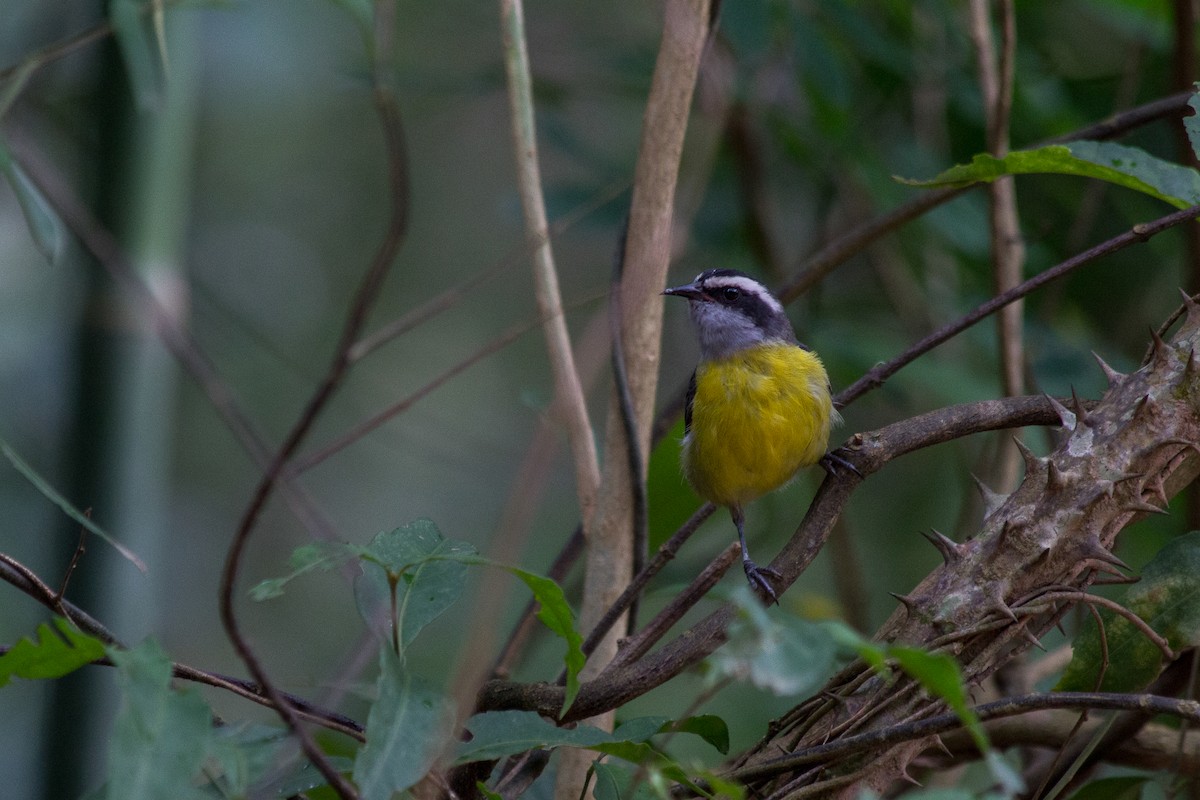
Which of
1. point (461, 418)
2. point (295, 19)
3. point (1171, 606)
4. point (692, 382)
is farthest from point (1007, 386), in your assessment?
point (295, 19)

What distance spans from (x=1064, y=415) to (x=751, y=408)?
1209mm

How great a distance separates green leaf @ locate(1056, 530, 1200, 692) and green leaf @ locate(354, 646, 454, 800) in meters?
1.00

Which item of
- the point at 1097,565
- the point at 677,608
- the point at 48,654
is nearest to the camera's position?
the point at 48,654

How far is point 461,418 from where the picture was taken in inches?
279

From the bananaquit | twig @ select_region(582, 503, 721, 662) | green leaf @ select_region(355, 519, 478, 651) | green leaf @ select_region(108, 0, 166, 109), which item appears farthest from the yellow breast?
green leaf @ select_region(108, 0, 166, 109)

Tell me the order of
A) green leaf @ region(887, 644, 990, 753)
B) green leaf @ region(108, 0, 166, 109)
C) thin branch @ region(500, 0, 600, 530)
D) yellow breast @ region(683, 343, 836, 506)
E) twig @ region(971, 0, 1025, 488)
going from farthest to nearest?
yellow breast @ region(683, 343, 836, 506)
twig @ region(971, 0, 1025, 488)
thin branch @ region(500, 0, 600, 530)
green leaf @ region(108, 0, 166, 109)
green leaf @ region(887, 644, 990, 753)

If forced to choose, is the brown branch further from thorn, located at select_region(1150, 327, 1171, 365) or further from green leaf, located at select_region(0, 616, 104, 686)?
green leaf, located at select_region(0, 616, 104, 686)

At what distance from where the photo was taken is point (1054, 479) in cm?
153

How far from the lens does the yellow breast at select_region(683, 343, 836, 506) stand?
2.69m

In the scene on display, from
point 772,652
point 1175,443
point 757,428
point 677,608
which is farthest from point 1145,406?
point 757,428

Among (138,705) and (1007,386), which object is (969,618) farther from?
(1007,386)

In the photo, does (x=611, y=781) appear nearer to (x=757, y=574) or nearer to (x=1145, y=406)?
(x=757, y=574)

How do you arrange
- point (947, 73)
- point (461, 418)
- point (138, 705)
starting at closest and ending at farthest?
point (138, 705) → point (947, 73) → point (461, 418)

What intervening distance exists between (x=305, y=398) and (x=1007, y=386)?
5050 millimetres
